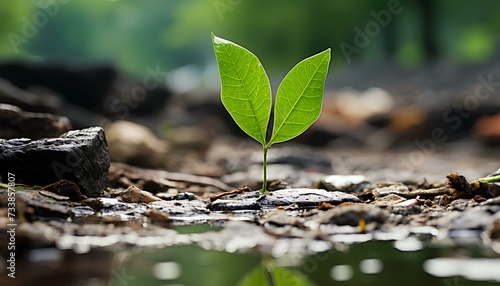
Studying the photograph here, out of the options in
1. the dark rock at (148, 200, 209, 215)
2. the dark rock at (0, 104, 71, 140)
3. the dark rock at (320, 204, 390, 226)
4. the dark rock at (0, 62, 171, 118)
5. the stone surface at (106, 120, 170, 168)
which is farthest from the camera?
the dark rock at (0, 62, 171, 118)

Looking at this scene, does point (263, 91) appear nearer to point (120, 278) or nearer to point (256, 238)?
point (256, 238)

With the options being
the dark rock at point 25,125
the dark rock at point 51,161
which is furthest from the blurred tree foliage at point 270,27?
the dark rock at point 51,161

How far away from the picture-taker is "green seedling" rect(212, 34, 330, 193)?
2043 mm

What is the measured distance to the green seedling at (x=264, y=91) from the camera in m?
2.04

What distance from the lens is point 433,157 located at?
25.2 feet

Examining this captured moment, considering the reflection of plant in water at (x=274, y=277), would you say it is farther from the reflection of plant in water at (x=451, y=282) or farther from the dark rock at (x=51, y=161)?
the dark rock at (x=51, y=161)

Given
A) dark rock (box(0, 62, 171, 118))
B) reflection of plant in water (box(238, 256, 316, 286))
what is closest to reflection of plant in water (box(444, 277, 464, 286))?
reflection of plant in water (box(238, 256, 316, 286))

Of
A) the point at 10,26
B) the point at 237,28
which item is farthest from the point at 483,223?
the point at 237,28

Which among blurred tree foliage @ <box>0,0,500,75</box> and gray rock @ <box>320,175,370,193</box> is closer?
gray rock @ <box>320,175,370,193</box>

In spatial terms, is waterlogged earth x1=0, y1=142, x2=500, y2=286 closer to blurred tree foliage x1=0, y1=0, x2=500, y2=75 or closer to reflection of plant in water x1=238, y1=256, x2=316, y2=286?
reflection of plant in water x1=238, y1=256, x2=316, y2=286

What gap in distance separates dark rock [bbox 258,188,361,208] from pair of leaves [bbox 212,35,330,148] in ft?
0.61

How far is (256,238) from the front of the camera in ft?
5.09

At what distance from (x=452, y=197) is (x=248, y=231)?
2.71 feet

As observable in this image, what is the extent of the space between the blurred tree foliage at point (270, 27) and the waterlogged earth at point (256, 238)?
1239 cm
